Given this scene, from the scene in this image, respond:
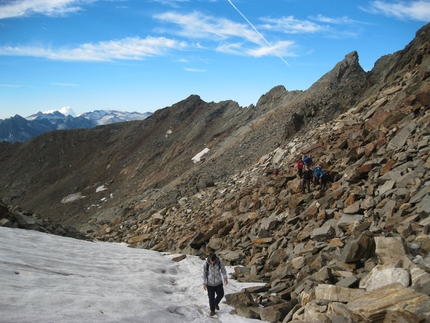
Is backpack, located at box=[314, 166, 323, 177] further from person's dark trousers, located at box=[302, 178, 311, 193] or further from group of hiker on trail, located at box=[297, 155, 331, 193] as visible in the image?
person's dark trousers, located at box=[302, 178, 311, 193]

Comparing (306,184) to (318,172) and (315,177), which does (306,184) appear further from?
(318,172)

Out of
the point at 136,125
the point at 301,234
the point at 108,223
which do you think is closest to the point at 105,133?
the point at 136,125

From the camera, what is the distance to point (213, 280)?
332 inches

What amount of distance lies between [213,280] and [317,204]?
230 inches

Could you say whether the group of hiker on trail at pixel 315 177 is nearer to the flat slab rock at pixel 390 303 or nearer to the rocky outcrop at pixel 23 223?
the flat slab rock at pixel 390 303

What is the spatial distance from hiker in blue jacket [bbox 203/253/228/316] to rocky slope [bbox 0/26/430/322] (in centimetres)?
42

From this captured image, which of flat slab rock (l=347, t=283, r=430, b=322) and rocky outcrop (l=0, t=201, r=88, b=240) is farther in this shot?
rocky outcrop (l=0, t=201, r=88, b=240)

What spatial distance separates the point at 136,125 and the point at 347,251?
217ft

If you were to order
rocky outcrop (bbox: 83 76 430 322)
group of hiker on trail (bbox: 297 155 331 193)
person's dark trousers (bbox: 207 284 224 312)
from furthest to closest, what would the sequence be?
group of hiker on trail (bbox: 297 155 331 193) → person's dark trousers (bbox: 207 284 224 312) → rocky outcrop (bbox: 83 76 430 322)

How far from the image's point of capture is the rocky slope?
6965mm

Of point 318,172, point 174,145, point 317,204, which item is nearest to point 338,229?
point 317,204

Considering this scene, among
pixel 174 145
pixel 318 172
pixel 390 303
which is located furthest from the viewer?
pixel 174 145

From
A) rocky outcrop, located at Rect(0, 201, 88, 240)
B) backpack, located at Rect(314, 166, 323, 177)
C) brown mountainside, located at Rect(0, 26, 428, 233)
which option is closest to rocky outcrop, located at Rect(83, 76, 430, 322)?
backpack, located at Rect(314, 166, 323, 177)

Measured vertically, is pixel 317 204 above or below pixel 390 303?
above
